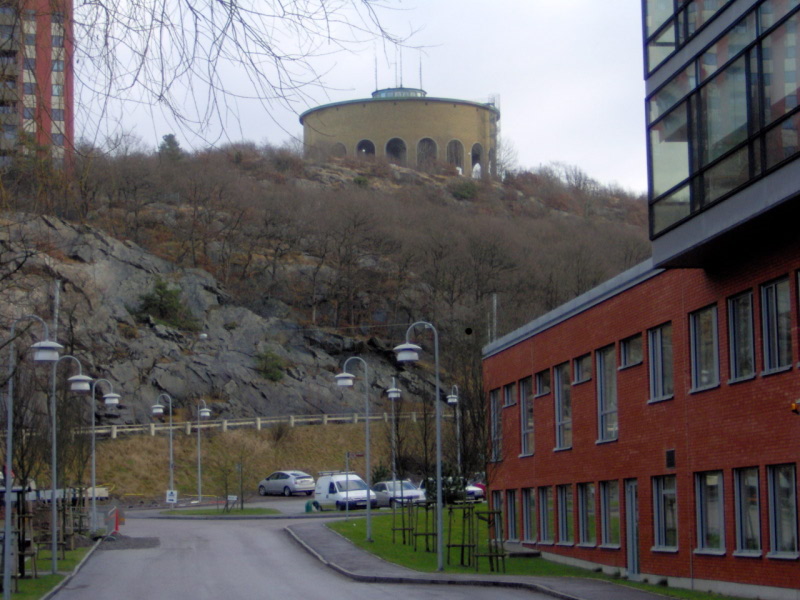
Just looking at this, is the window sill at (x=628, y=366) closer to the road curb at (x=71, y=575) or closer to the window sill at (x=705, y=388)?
the window sill at (x=705, y=388)

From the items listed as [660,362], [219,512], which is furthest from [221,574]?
[219,512]

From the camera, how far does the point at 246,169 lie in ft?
408

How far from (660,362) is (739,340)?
3.89m

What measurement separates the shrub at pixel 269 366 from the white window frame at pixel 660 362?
178ft

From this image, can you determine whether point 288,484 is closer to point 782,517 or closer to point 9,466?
point 9,466

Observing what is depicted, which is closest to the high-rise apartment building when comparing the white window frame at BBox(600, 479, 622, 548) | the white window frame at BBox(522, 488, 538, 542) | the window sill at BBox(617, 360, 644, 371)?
the window sill at BBox(617, 360, 644, 371)

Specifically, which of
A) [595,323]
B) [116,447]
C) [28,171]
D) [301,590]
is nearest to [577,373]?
[595,323]

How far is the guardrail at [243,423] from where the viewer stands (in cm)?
6675

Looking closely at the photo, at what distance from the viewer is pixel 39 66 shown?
6895 millimetres

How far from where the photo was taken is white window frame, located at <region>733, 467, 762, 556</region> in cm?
2020

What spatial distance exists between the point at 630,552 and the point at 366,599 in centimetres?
827

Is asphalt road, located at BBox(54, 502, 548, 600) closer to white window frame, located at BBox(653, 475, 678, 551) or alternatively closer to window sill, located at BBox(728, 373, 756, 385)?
white window frame, located at BBox(653, 475, 678, 551)

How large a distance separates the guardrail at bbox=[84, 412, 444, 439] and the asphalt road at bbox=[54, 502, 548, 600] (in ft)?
82.8

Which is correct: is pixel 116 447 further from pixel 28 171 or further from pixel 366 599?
pixel 28 171
